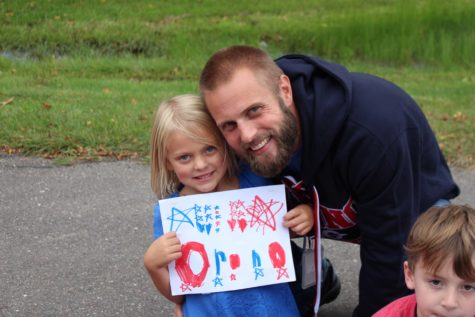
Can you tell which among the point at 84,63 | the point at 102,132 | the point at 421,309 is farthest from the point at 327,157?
the point at 84,63

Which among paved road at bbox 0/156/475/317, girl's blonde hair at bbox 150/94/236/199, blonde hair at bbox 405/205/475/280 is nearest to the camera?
blonde hair at bbox 405/205/475/280

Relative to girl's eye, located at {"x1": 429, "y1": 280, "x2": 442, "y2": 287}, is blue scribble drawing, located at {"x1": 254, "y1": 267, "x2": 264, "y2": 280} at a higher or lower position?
lower

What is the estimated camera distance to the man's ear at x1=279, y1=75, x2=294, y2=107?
9.93ft

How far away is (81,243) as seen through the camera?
173 inches

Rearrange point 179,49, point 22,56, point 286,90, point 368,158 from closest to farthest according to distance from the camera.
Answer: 1. point 368,158
2. point 286,90
3. point 22,56
4. point 179,49

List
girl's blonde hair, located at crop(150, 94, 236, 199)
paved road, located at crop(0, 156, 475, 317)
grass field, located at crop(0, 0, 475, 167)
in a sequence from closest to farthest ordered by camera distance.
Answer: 1. girl's blonde hair, located at crop(150, 94, 236, 199)
2. paved road, located at crop(0, 156, 475, 317)
3. grass field, located at crop(0, 0, 475, 167)

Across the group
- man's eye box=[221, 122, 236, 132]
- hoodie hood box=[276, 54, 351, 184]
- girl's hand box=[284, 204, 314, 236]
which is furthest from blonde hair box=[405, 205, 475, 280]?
man's eye box=[221, 122, 236, 132]

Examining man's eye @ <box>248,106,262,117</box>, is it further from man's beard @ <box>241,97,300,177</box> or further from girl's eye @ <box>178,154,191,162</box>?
girl's eye @ <box>178,154,191,162</box>

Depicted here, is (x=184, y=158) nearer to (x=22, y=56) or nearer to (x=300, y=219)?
(x=300, y=219)

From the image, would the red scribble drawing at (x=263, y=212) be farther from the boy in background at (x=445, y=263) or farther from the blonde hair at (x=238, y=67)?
the boy in background at (x=445, y=263)

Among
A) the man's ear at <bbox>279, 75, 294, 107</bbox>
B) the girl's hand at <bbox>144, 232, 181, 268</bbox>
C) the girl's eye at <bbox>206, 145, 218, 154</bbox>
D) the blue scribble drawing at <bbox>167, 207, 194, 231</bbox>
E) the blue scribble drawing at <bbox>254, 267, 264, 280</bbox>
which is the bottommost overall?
the blue scribble drawing at <bbox>254, 267, 264, 280</bbox>

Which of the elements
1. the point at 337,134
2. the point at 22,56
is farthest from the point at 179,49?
the point at 337,134

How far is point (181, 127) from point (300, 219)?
60cm

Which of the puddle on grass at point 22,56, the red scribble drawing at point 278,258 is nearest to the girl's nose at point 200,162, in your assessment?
the red scribble drawing at point 278,258
